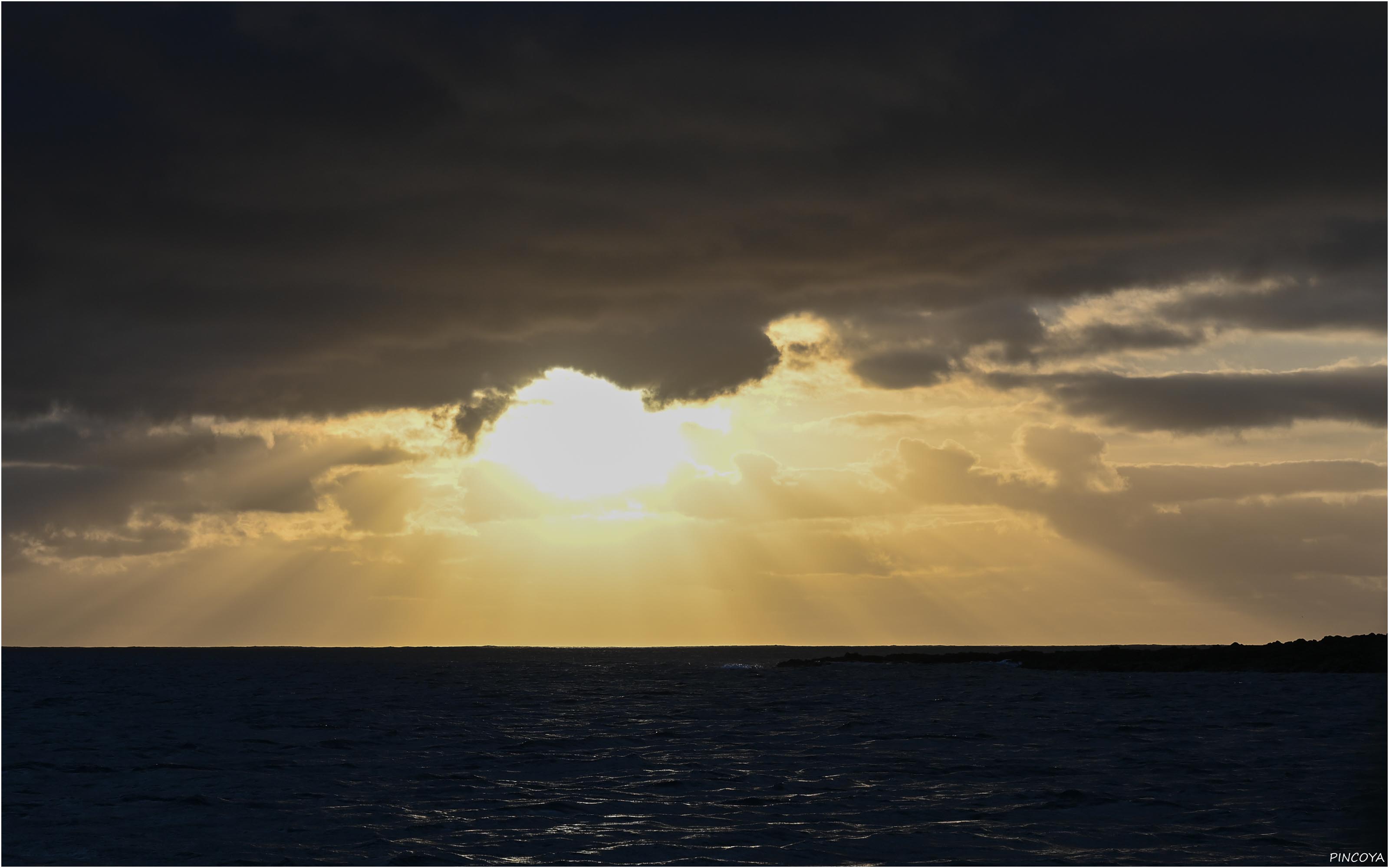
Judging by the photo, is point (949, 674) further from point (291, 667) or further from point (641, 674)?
point (291, 667)

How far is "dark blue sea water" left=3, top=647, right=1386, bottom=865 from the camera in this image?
26.3m

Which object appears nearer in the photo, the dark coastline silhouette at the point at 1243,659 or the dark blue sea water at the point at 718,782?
the dark blue sea water at the point at 718,782

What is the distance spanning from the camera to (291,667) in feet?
604

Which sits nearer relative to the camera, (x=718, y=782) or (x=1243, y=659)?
(x=718, y=782)

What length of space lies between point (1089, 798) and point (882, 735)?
685 inches

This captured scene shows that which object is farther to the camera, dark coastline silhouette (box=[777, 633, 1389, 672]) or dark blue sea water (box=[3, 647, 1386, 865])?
dark coastline silhouette (box=[777, 633, 1389, 672])

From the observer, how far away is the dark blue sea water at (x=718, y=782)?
26.3 m

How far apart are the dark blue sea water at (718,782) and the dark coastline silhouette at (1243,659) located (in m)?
22.5

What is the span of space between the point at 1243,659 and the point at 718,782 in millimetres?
80126

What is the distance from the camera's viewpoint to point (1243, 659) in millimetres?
101812

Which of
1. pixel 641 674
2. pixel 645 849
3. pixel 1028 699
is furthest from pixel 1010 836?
pixel 641 674

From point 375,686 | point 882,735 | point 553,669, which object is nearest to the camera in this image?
point 882,735

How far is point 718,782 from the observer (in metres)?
35.3

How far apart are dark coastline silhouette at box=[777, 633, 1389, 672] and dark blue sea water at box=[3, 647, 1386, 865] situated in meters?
22.5
